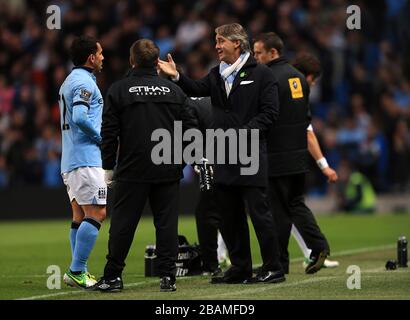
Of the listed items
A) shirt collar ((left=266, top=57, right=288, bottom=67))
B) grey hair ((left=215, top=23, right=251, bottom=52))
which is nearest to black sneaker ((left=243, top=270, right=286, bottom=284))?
grey hair ((left=215, top=23, right=251, bottom=52))

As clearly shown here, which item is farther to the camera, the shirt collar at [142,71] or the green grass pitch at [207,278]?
the shirt collar at [142,71]

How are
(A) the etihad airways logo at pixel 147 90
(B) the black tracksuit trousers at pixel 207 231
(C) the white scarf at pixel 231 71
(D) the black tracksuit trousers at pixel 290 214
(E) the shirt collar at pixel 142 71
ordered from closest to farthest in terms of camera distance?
(A) the etihad airways logo at pixel 147 90 → (E) the shirt collar at pixel 142 71 → (C) the white scarf at pixel 231 71 → (D) the black tracksuit trousers at pixel 290 214 → (B) the black tracksuit trousers at pixel 207 231

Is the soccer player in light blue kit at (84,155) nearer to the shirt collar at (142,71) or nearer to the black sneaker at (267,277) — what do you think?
the shirt collar at (142,71)

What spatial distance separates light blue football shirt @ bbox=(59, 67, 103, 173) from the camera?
10570mm

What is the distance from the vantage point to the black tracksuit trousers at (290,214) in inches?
463

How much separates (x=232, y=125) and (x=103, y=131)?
129cm

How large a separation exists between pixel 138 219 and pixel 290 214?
7.86 ft

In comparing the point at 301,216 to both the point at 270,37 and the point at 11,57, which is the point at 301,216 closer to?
the point at 270,37

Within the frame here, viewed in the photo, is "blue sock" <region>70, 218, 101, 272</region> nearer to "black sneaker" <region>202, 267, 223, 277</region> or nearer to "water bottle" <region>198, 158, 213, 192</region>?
"water bottle" <region>198, 158, 213, 192</region>

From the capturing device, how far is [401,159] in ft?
75.8

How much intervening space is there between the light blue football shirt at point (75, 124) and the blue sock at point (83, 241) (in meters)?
0.55

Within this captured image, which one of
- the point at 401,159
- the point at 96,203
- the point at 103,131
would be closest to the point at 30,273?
the point at 96,203

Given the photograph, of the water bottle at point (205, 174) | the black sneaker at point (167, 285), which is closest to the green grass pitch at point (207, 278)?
the black sneaker at point (167, 285)

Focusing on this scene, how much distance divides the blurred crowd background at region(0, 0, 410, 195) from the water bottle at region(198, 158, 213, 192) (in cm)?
1267
